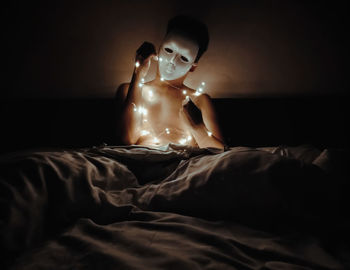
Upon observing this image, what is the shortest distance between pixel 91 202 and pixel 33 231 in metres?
0.12

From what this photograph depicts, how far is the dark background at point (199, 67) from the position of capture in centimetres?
130

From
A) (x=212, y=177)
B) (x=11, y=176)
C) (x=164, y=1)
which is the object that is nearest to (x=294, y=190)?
(x=212, y=177)

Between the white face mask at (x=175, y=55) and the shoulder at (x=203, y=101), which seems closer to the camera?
the white face mask at (x=175, y=55)

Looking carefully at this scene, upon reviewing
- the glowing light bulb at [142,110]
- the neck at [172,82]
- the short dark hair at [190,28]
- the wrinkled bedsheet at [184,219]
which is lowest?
the wrinkled bedsheet at [184,219]

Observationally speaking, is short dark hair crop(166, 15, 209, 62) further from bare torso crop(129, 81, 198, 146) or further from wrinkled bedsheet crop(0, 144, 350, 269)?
wrinkled bedsheet crop(0, 144, 350, 269)

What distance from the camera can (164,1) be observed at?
126 centimetres

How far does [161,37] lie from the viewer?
4.72ft

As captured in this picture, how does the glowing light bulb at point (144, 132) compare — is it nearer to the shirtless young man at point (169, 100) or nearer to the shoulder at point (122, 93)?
the shirtless young man at point (169, 100)

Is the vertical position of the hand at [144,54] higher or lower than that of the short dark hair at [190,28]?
lower

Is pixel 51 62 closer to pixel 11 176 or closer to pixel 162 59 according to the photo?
pixel 162 59

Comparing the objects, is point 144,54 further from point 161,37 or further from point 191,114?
point 191,114

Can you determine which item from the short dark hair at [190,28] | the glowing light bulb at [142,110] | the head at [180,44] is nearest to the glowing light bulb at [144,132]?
the glowing light bulb at [142,110]

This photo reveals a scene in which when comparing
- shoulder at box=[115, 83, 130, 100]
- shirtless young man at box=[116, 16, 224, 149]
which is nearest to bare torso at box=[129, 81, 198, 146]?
shirtless young man at box=[116, 16, 224, 149]

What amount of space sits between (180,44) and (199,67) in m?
0.36
